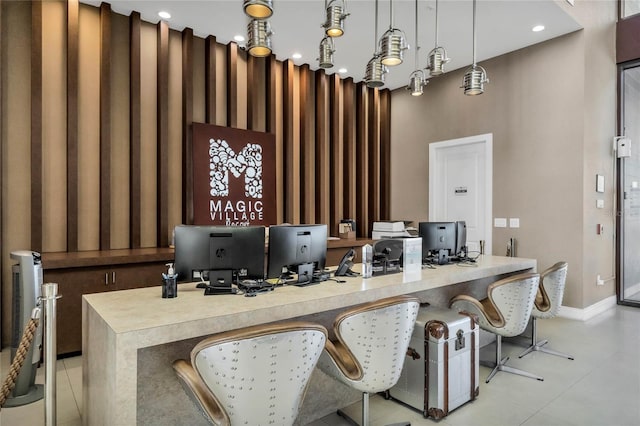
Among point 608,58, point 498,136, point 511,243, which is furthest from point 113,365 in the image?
point 608,58

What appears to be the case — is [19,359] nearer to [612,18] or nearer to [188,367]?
[188,367]

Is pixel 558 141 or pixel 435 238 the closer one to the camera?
pixel 435 238

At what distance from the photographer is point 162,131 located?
14.9 ft

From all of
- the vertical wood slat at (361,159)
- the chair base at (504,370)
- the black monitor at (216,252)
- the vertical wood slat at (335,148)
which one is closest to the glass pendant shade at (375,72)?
the black monitor at (216,252)

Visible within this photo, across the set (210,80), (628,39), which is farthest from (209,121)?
(628,39)

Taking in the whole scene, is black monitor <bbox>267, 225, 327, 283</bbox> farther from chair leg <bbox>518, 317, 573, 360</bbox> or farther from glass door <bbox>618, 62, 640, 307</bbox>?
glass door <bbox>618, 62, 640, 307</bbox>

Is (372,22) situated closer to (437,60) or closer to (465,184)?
(437,60)

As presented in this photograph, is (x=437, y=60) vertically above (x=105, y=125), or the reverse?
(x=437, y=60)

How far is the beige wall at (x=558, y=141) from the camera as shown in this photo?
4906mm

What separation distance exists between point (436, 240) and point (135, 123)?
358cm

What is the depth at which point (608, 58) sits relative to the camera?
5.41 m

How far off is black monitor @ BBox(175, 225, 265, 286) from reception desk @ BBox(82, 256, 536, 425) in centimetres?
15

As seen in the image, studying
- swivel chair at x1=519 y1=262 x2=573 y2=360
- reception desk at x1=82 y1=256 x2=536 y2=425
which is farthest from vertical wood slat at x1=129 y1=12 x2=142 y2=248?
swivel chair at x1=519 y1=262 x2=573 y2=360

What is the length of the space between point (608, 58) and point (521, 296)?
4.51 metres
